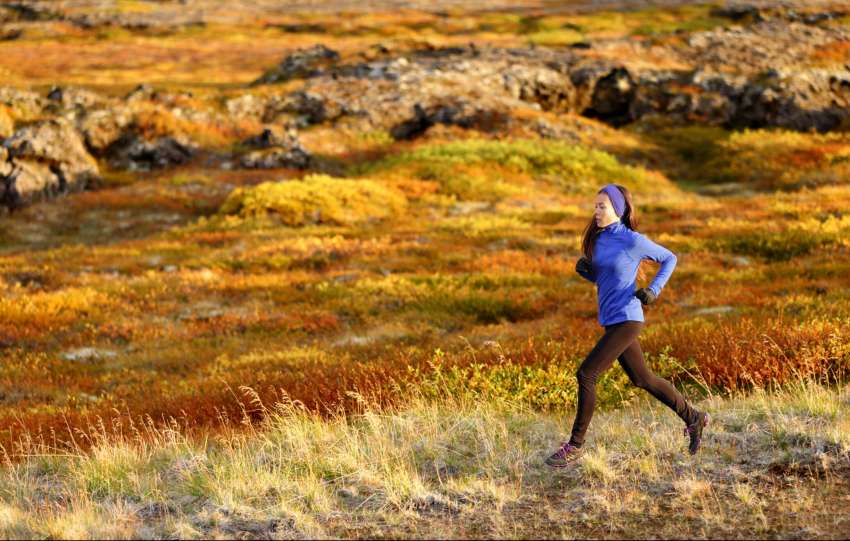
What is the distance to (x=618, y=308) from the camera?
247 inches

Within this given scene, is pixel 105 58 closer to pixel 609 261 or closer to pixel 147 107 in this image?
pixel 147 107

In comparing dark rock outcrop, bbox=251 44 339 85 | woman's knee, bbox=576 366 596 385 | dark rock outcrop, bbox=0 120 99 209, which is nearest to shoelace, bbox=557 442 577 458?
woman's knee, bbox=576 366 596 385

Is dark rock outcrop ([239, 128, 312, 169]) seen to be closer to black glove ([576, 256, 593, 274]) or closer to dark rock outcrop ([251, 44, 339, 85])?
dark rock outcrop ([251, 44, 339, 85])

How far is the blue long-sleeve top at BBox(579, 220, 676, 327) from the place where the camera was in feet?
20.6

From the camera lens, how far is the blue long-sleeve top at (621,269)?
6.28 metres

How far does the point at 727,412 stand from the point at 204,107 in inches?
1532

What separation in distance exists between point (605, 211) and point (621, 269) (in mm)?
561

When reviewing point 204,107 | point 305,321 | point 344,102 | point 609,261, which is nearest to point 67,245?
point 305,321

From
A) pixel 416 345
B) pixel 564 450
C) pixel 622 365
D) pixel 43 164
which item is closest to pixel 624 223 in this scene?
pixel 622 365

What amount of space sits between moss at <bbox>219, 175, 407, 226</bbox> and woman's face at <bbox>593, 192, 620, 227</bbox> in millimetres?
21175

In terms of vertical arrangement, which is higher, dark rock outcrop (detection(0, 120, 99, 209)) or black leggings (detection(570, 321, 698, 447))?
black leggings (detection(570, 321, 698, 447))

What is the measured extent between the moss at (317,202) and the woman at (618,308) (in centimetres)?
2119

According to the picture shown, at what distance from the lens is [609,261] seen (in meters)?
6.39

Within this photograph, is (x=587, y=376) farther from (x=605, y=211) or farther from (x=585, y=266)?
(x=605, y=211)
